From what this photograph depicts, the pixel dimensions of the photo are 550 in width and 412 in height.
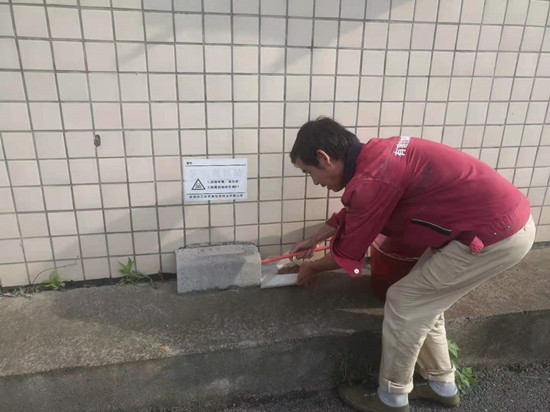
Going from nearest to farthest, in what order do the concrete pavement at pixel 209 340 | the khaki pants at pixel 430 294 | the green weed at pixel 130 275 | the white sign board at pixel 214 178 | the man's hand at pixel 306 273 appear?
the khaki pants at pixel 430 294 < the concrete pavement at pixel 209 340 < the man's hand at pixel 306 273 < the white sign board at pixel 214 178 < the green weed at pixel 130 275

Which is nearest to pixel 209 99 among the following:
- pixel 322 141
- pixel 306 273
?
pixel 322 141

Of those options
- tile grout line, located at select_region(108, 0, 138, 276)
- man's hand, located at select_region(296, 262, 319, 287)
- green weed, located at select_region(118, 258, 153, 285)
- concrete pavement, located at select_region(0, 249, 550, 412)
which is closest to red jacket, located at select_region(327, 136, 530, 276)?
man's hand, located at select_region(296, 262, 319, 287)

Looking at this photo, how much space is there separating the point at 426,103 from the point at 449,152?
40.9 inches

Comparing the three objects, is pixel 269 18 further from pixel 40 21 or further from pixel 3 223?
pixel 3 223

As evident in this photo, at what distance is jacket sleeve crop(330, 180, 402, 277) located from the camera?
207 cm

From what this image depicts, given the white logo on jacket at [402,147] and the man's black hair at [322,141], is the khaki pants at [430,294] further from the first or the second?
the man's black hair at [322,141]

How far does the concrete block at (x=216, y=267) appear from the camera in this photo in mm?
2928

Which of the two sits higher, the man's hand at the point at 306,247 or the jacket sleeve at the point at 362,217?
the jacket sleeve at the point at 362,217

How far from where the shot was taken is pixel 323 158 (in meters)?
2.17

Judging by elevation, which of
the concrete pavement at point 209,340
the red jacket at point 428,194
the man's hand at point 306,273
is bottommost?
the concrete pavement at point 209,340

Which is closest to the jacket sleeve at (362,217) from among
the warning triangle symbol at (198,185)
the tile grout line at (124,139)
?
the warning triangle symbol at (198,185)

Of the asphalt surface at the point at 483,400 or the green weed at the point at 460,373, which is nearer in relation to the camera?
the asphalt surface at the point at 483,400

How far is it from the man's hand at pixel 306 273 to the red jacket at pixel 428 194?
49 centimetres

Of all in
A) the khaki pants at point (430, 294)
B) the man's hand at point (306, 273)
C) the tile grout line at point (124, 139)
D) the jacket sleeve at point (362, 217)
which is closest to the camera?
the jacket sleeve at point (362, 217)
